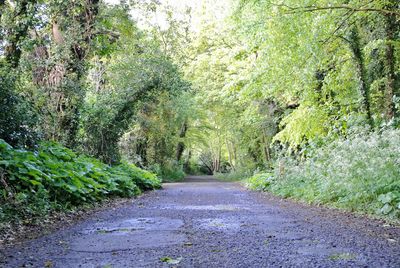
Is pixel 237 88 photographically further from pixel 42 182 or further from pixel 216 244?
pixel 216 244

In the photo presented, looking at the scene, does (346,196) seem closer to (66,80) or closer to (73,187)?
(73,187)

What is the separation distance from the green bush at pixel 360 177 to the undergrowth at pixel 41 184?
5289mm

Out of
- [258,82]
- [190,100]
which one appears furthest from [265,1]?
[190,100]

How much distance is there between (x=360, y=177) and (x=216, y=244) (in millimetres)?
4429

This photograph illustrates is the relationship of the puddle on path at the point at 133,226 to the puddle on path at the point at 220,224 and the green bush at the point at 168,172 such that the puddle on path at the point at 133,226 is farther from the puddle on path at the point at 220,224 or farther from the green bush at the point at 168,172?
the green bush at the point at 168,172

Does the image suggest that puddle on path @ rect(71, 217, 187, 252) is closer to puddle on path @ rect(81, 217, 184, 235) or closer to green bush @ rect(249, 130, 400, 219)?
puddle on path @ rect(81, 217, 184, 235)

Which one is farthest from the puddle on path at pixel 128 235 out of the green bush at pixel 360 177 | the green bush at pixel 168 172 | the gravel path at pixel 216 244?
the green bush at pixel 168 172

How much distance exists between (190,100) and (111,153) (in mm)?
14518

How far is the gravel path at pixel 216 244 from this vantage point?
12.2 feet

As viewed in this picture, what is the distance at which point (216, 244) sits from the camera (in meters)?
4.54

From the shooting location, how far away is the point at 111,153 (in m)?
15.0

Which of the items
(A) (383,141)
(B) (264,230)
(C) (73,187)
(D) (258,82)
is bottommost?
(B) (264,230)

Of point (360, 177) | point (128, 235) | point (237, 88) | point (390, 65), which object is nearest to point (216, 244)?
point (128, 235)

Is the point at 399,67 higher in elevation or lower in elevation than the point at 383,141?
higher
